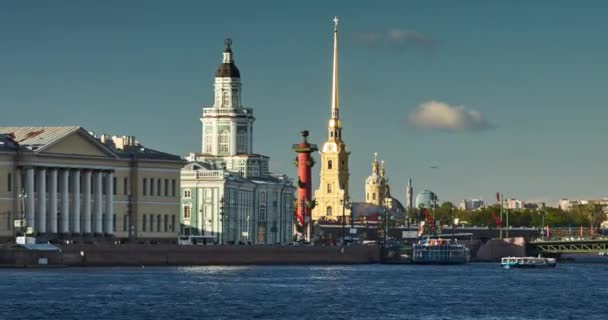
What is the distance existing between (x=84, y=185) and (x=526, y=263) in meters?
37.1

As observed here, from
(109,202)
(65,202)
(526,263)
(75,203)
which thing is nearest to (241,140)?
(526,263)

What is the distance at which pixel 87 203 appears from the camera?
142 metres

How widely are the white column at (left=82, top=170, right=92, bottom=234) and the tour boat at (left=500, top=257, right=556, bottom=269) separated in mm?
32965

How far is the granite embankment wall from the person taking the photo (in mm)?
123062

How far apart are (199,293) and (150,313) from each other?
48.0 ft

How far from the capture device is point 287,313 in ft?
287

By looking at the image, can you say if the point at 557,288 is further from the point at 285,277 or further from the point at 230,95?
the point at 230,95

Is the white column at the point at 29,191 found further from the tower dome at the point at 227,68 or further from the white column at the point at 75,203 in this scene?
the tower dome at the point at 227,68

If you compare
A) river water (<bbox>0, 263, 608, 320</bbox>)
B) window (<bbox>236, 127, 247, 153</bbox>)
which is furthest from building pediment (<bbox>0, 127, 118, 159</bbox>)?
window (<bbox>236, 127, 247, 153</bbox>)

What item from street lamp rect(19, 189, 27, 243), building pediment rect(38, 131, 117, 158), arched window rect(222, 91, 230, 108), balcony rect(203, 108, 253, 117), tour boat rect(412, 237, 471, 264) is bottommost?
tour boat rect(412, 237, 471, 264)

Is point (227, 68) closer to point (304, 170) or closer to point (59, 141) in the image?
point (304, 170)

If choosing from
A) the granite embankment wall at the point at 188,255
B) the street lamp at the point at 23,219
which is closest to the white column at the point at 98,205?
the street lamp at the point at 23,219

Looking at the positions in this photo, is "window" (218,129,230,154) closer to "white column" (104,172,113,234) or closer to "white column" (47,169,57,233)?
"white column" (104,172,113,234)

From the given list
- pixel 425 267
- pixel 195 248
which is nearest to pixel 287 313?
pixel 195 248
